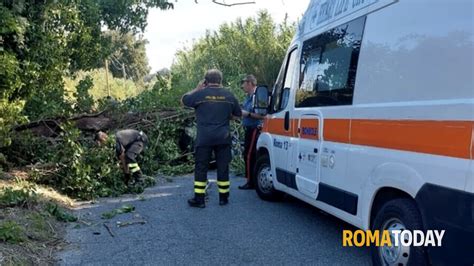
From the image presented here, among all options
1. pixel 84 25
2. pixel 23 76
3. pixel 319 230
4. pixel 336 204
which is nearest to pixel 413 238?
pixel 336 204

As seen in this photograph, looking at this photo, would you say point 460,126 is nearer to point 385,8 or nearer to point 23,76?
point 385,8

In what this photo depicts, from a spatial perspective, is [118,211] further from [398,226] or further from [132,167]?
[398,226]

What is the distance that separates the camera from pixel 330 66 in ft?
17.4

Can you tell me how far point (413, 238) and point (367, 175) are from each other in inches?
30.5

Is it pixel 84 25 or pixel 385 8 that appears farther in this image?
pixel 84 25

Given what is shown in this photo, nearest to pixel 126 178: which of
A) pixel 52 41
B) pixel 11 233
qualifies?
pixel 52 41

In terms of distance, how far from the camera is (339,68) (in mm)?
5047

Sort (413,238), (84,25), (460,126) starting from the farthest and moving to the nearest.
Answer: (84,25) → (413,238) → (460,126)

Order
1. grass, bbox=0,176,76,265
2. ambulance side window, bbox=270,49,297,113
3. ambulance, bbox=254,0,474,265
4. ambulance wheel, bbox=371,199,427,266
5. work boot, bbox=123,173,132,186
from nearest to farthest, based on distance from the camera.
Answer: ambulance, bbox=254,0,474,265 → ambulance wheel, bbox=371,199,427,266 → grass, bbox=0,176,76,265 → ambulance side window, bbox=270,49,297,113 → work boot, bbox=123,173,132,186

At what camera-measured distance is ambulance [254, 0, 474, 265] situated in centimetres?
325

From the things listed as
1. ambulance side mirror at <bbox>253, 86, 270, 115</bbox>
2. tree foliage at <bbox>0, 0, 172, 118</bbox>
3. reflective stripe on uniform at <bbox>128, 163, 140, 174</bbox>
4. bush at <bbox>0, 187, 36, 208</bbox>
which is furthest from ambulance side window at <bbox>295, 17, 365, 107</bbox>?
tree foliage at <bbox>0, 0, 172, 118</bbox>

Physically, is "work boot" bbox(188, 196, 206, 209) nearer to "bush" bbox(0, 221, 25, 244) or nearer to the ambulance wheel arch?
"bush" bbox(0, 221, 25, 244)

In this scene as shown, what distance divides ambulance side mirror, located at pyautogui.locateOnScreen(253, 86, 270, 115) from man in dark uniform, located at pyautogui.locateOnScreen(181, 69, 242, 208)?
1.12 feet

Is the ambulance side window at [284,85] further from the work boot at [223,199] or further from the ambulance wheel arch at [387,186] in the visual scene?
the ambulance wheel arch at [387,186]
